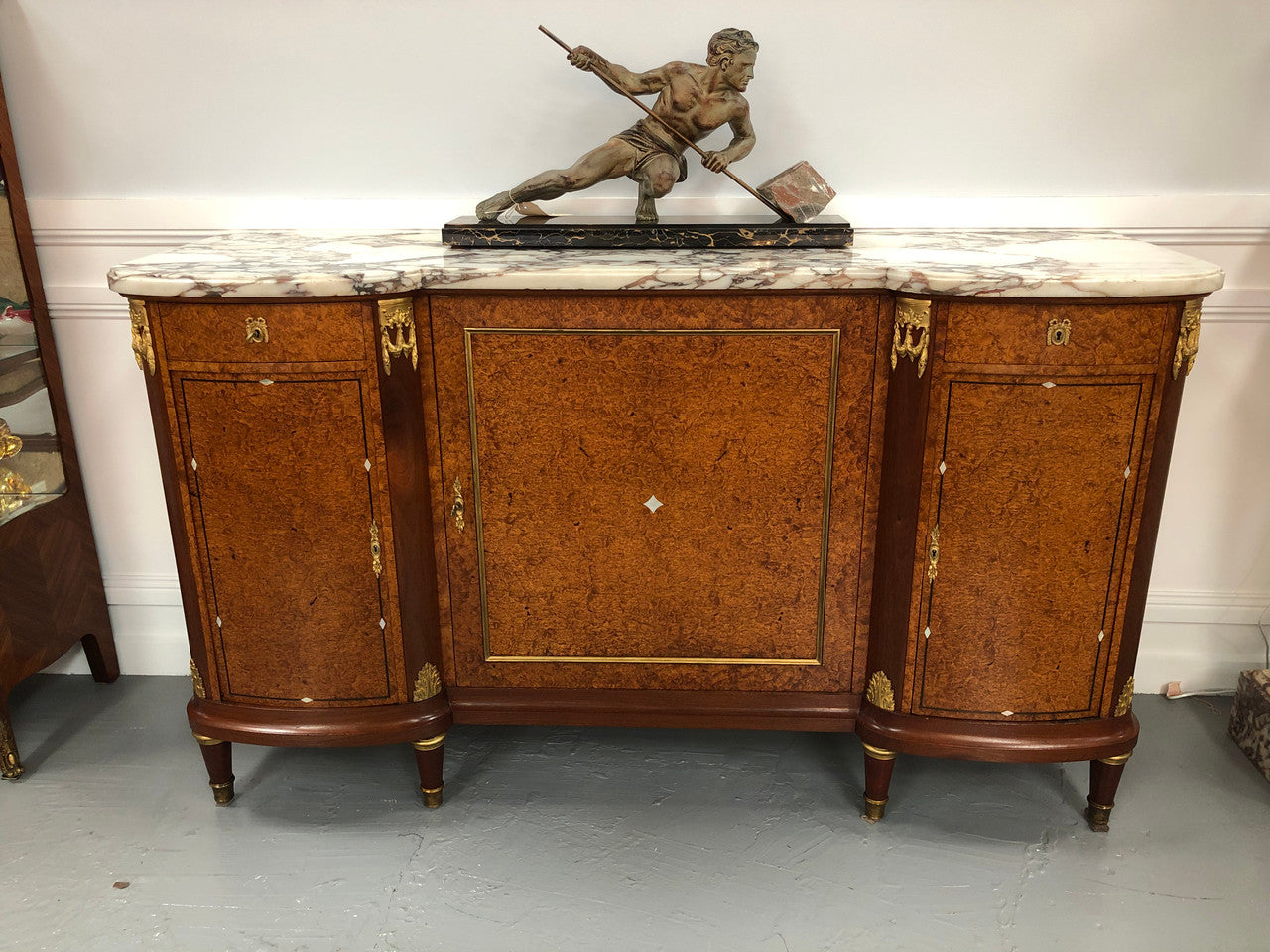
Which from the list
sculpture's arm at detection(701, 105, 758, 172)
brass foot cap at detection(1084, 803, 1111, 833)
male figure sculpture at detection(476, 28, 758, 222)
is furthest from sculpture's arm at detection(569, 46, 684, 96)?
brass foot cap at detection(1084, 803, 1111, 833)

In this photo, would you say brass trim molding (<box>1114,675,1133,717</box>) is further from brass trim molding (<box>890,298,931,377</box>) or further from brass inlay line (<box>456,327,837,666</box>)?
brass trim molding (<box>890,298,931,377</box>)

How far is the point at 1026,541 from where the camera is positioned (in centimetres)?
190

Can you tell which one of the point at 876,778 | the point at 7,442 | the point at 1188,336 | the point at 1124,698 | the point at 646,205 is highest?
the point at 646,205

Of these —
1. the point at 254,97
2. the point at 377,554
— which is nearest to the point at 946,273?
the point at 377,554

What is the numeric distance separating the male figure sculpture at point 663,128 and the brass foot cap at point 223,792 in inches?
54.4

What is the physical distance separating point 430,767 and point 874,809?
963 millimetres

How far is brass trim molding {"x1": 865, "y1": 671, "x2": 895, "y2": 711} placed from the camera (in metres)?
2.04

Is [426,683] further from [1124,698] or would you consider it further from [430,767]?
[1124,698]

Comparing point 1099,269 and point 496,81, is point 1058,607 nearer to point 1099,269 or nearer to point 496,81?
point 1099,269

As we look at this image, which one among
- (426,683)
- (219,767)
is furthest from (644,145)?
(219,767)

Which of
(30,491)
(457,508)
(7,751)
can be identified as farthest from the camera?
(30,491)

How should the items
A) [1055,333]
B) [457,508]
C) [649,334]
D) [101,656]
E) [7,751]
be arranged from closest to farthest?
[1055,333] < [649,334] < [457,508] < [7,751] < [101,656]

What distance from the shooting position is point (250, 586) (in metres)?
2.00

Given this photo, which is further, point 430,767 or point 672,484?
point 430,767
